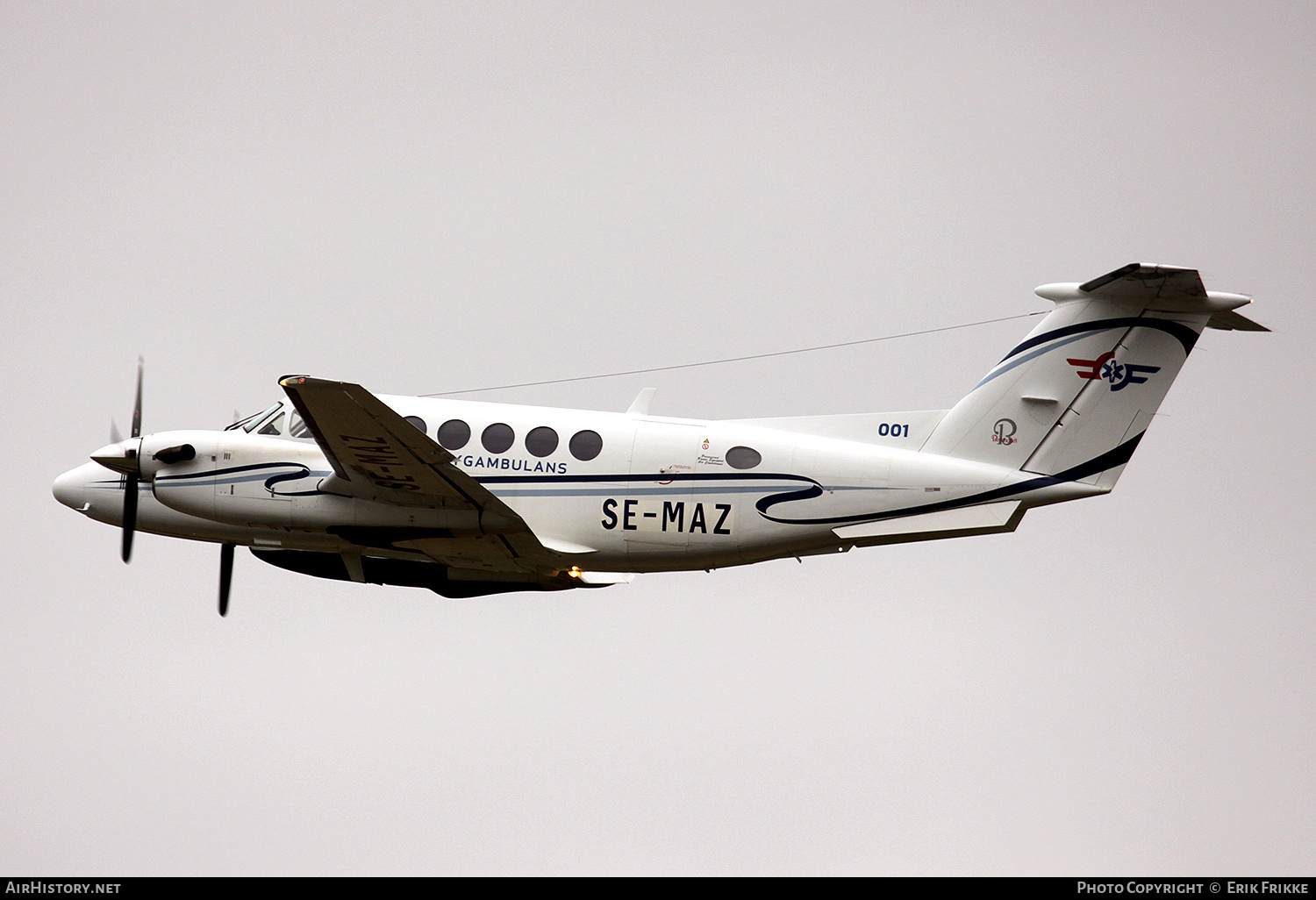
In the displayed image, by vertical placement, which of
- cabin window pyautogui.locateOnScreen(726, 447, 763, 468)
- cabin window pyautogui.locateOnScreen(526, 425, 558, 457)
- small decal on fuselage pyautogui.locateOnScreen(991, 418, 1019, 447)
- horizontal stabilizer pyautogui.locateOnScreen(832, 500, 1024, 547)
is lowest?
horizontal stabilizer pyautogui.locateOnScreen(832, 500, 1024, 547)

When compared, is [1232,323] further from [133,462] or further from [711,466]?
[133,462]

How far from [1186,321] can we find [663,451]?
8017 millimetres

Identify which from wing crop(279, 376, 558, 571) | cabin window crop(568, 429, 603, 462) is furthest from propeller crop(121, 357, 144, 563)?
cabin window crop(568, 429, 603, 462)

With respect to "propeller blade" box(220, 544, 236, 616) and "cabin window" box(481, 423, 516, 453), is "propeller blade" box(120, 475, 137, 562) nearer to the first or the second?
"propeller blade" box(220, 544, 236, 616)

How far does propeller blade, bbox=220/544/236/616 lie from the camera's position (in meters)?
25.4

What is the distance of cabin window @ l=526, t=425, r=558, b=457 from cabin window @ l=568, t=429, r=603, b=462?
0.27 m

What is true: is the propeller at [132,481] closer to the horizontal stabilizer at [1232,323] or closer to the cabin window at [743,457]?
the cabin window at [743,457]

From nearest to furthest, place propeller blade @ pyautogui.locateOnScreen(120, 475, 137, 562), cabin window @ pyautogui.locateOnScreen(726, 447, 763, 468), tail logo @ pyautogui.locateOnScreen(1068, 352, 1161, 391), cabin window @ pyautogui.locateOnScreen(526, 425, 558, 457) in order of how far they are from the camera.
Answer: cabin window @ pyautogui.locateOnScreen(726, 447, 763, 468), tail logo @ pyautogui.locateOnScreen(1068, 352, 1161, 391), cabin window @ pyautogui.locateOnScreen(526, 425, 558, 457), propeller blade @ pyautogui.locateOnScreen(120, 475, 137, 562)

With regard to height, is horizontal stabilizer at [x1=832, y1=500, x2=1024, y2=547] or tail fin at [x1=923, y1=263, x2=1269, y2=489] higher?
tail fin at [x1=923, y1=263, x2=1269, y2=489]
